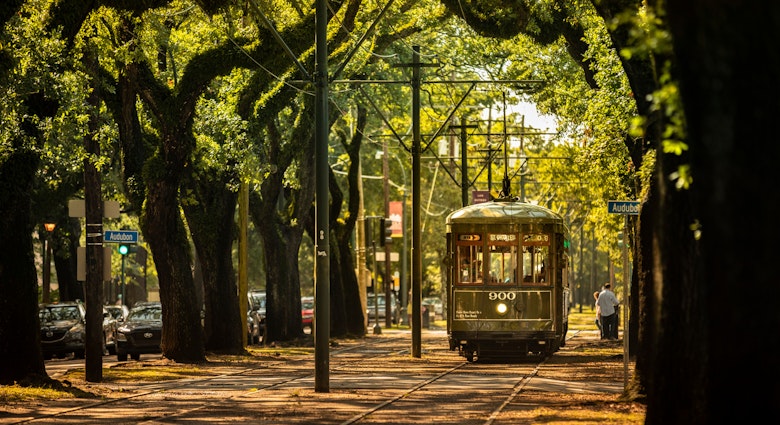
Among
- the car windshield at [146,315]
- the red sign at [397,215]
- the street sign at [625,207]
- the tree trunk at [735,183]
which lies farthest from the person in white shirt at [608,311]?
the tree trunk at [735,183]

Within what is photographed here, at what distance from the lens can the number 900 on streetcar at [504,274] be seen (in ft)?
108

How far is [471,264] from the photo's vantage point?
110 feet

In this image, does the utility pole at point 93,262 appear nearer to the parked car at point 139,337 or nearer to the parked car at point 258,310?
the parked car at point 139,337

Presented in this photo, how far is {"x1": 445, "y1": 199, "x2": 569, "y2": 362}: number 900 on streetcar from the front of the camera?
1297 inches

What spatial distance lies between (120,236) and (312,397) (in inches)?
282

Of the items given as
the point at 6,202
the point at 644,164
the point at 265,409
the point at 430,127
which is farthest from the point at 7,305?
the point at 430,127

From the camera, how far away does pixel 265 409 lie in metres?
20.6

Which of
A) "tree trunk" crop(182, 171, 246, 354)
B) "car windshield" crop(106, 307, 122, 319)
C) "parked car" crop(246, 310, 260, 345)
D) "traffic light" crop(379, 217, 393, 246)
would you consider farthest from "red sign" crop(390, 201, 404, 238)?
"tree trunk" crop(182, 171, 246, 354)

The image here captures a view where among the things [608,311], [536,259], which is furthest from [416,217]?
[608,311]

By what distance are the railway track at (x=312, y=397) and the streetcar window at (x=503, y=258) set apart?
1885 mm

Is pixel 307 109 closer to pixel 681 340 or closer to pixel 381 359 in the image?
pixel 381 359

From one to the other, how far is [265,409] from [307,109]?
2275 centimetres

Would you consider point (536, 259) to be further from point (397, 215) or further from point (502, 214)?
point (397, 215)

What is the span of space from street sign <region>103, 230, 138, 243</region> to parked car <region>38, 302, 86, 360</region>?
11.9 meters
